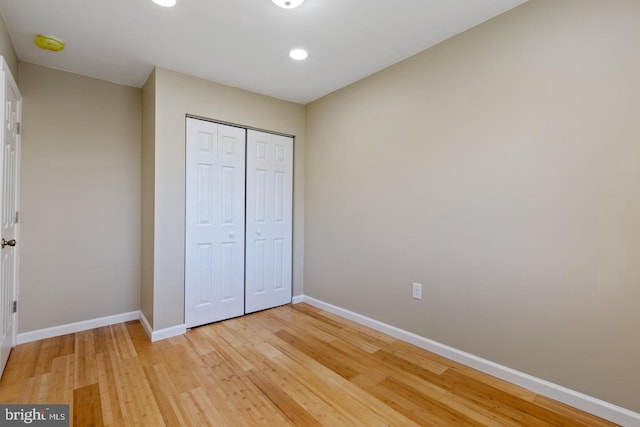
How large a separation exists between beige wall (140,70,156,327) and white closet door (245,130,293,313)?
94 cm

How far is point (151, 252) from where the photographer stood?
9.22ft

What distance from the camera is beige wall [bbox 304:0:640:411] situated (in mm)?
1660

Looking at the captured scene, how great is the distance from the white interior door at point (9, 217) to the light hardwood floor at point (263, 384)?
251 mm

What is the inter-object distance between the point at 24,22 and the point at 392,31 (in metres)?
2.58

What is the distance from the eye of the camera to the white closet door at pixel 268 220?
11.2 ft

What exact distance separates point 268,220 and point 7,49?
247 cm

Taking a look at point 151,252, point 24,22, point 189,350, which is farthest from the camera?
point 151,252

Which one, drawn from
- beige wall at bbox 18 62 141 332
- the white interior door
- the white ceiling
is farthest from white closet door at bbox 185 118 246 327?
the white interior door

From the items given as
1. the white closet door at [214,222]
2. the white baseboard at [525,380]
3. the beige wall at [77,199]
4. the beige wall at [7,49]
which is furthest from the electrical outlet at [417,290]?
the beige wall at [7,49]

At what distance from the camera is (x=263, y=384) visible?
6.72 ft

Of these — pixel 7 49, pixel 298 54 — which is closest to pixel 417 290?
pixel 298 54

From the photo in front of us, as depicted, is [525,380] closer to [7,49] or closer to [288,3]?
[288,3]

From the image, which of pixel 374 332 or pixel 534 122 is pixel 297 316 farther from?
pixel 534 122

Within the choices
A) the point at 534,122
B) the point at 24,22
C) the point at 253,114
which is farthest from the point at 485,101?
the point at 24,22
